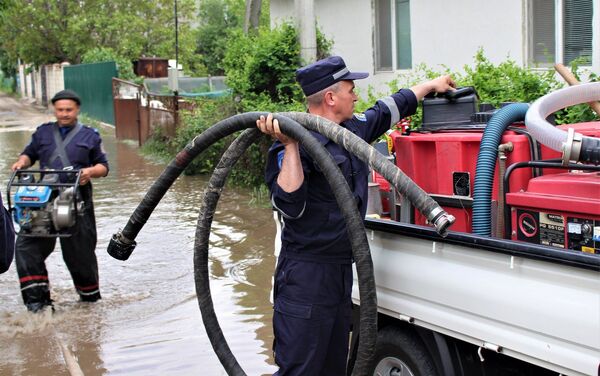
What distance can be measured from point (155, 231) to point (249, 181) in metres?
2.38

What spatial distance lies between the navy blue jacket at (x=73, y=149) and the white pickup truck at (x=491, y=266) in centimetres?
347

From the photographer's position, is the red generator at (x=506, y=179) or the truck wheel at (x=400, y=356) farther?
the truck wheel at (x=400, y=356)

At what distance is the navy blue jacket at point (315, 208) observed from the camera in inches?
141

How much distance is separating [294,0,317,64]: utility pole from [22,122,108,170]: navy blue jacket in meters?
4.75

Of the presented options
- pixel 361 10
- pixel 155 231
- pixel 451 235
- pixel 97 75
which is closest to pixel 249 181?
pixel 155 231

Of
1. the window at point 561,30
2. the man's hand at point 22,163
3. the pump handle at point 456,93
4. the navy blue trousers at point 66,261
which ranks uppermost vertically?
the window at point 561,30

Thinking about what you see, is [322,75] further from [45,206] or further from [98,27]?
[98,27]

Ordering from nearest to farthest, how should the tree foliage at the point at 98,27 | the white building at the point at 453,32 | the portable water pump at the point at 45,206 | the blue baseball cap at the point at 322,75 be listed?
the blue baseball cap at the point at 322,75, the portable water pump at the point at 45,206, the white building at the point at 453,32, the tree foliage at the point at 98,27

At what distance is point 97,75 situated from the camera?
29281 millimetres

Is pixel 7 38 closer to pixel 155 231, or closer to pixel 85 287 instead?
pixel 155 231

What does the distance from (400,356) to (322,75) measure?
1400 mm

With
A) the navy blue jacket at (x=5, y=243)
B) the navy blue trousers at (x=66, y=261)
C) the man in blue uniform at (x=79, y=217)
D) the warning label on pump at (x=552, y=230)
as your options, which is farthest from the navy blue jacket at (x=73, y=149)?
the warning label on pump at (x=552, y=230)

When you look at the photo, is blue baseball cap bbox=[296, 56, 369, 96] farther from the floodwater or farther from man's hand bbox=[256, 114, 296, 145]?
the floodwater

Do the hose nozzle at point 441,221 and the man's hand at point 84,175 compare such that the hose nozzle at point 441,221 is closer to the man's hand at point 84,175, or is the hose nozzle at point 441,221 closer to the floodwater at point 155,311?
the floodwater at point 155,311
